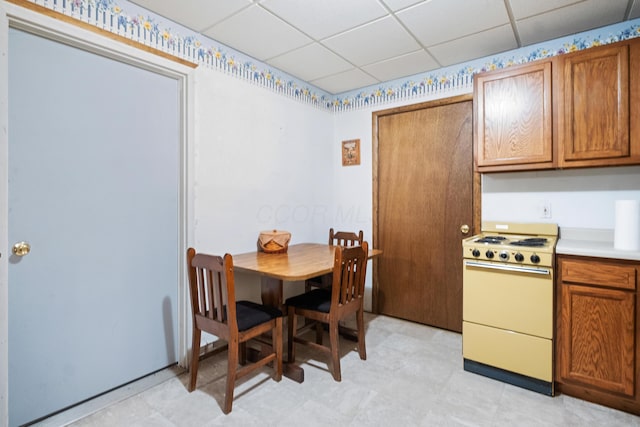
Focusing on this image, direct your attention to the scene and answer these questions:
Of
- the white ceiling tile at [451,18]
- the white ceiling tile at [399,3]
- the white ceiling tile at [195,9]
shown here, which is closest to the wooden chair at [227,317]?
the white ceiling tile at [195,9]

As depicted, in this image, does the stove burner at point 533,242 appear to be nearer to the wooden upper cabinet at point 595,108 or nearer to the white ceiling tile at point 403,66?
the wooden upper cabinet at point 595,108

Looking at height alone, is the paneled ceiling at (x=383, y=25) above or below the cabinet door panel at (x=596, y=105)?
above

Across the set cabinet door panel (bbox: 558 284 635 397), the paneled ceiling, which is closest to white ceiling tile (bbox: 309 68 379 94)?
the paneled ceiling

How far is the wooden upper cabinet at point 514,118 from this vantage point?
227cm

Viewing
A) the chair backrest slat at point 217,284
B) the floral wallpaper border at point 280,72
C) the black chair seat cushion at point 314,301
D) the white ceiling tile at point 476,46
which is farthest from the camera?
the white ceiling tile at point 476,46

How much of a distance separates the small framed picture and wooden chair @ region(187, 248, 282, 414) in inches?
79.5

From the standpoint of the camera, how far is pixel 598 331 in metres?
1.91

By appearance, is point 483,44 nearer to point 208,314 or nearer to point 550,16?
point 550,16

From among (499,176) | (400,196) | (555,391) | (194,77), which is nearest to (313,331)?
(400,196)

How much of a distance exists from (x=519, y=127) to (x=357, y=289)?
65.2 inches

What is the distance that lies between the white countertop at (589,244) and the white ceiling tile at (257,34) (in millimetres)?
2319

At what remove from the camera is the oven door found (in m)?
2.04

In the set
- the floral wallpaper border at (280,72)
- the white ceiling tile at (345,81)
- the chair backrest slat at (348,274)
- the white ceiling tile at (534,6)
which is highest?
the white ceiling tile at (345,81)

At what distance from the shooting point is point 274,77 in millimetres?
3021
